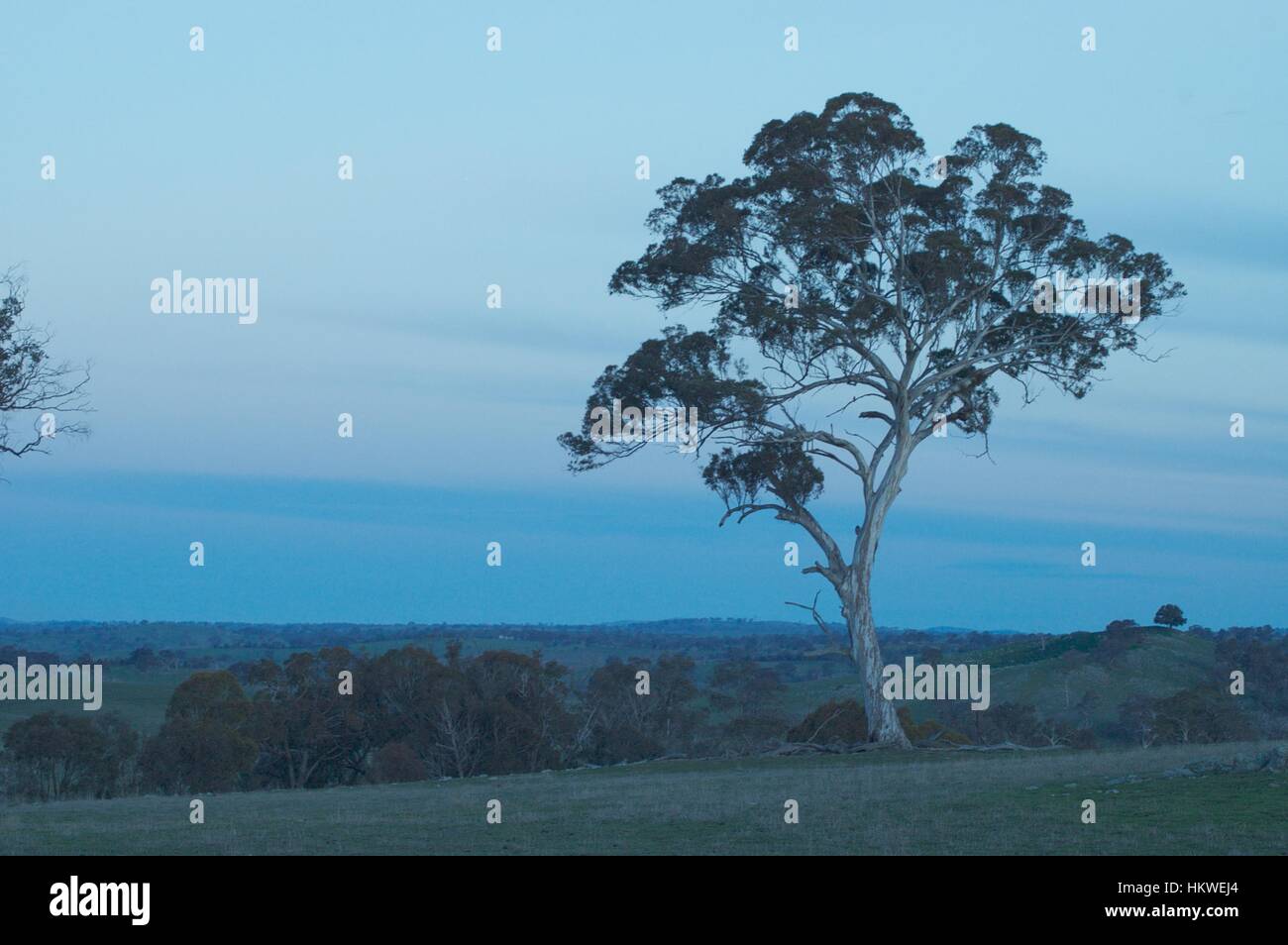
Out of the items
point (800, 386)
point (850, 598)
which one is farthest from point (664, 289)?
point (850, 598)

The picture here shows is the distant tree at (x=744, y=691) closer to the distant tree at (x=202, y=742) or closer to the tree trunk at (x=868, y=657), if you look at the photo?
the distant tree at (x=202, y=742)

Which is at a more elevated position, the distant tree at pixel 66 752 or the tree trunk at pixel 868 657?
the tree trunk at pixel 868 657

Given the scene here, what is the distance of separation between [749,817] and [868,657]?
13570 millimetres

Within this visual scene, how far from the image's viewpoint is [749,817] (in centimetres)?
1559

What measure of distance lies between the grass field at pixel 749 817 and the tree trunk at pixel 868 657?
6.28 metres

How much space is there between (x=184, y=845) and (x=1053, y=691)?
66449 millimetres

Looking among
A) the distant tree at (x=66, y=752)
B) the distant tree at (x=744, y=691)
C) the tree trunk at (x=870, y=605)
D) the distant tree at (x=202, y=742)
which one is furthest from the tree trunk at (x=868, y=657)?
the distant tree at (x=744, y=691)

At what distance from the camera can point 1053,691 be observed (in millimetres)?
73812

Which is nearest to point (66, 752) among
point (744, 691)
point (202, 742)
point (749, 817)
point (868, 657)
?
point (202, 742)

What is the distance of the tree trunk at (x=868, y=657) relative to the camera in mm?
28547

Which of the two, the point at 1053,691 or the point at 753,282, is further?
the point at 1053,691

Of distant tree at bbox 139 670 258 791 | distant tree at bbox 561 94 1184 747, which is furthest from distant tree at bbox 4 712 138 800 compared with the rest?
distant tree at bbox 561 94 1184 747

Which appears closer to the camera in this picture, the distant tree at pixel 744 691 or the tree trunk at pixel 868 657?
the tree trunk at pixel 868 657
